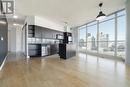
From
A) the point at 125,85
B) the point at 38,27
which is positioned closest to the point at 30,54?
the point at 38,27

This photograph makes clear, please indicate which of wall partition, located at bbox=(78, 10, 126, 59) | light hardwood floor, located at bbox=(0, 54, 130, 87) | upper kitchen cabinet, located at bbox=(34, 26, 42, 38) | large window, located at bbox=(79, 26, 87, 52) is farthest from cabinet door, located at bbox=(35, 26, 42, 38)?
large window, located at bbox=(79, 26, 87, 52)

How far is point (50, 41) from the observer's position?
385 inches

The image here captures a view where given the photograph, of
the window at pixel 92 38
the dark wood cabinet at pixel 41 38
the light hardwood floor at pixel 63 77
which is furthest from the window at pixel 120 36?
the dark wood cabinet at pixel 41 38

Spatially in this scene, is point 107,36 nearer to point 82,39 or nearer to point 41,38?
point 82,39

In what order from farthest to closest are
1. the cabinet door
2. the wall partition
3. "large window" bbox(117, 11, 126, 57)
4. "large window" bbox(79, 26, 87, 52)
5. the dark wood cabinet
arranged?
"large window" bbox(79, 26, 87, 52), the cabinet door, the dark wood cabinet, the wall partition, "large window" bbox(117, 11, 126, 57)

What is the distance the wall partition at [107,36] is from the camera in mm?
7219

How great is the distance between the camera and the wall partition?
23.7 ft

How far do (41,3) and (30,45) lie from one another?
3338mm

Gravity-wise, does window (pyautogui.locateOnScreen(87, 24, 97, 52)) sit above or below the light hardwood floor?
above

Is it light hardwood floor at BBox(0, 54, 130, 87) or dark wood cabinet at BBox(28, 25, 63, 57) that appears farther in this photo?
dark wood cabinet at BBox(28, 25, 63, 57)

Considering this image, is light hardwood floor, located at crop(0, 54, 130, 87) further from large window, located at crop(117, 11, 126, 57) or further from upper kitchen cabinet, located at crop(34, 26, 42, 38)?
upper kitchen cabinet, located at crop(34, 26, 42, 38)

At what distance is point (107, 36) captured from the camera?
333 inches

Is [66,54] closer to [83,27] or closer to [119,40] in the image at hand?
[119,40]

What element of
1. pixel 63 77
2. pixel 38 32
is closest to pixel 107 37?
pixel 38 32
